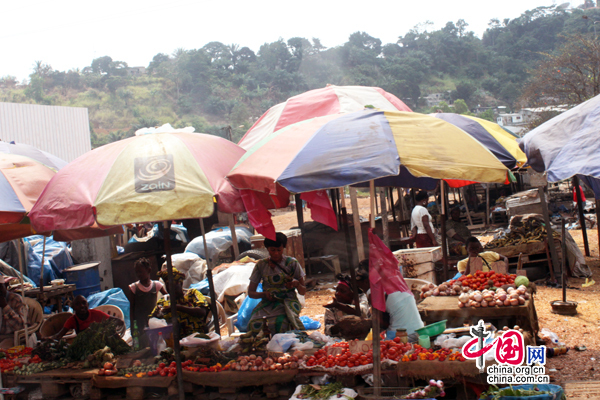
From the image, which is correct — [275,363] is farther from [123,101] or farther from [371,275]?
[123,101]

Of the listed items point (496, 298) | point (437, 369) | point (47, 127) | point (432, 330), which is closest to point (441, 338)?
point (432, 330)

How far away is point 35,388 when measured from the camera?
16.8ft

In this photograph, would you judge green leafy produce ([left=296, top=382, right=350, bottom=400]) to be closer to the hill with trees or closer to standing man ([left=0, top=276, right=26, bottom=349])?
standing man ([left=0, top=276, right=26, bottom=349])

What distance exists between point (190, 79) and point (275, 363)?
7820 cm

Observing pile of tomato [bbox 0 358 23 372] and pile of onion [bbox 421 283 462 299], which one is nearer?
pile of tomato [bbox 0 358 23 372]

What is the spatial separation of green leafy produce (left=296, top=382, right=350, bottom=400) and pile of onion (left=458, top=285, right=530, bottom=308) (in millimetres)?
1794

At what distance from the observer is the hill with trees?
2680 inches

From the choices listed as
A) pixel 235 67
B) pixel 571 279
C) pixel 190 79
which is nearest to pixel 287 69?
pixel 235 67

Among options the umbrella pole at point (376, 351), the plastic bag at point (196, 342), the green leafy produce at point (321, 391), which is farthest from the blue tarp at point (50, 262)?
the umbrella pole at point (376, 351)

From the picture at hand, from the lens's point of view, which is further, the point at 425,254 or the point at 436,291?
the point at 425,254

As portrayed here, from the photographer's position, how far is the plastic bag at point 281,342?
468 cm

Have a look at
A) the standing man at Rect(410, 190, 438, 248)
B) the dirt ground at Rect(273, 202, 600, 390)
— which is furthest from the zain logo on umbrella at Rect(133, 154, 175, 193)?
the standing man at Rect(410, 190, 438, 248)

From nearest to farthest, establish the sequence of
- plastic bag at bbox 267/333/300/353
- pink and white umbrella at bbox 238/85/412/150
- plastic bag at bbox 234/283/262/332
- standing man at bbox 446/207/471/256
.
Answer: plastic bag at bbox 267/333/300/353, pink and white umbrella at bbox 238/85/412/150, plastic bag at bbox 234/283/262/332, standing man at bbox 446/207/471/256

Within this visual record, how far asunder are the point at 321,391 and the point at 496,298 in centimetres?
216
